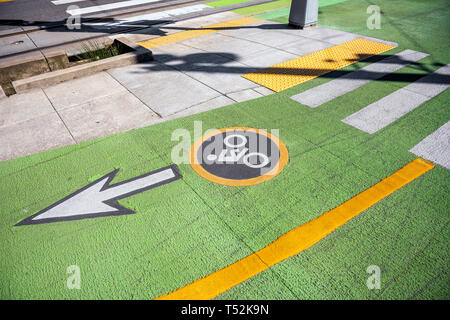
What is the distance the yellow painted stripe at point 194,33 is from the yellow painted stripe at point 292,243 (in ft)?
23.2

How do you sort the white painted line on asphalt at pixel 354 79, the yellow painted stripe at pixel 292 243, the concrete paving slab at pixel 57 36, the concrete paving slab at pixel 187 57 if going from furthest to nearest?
the concrete paving slab at pixel 57 36, the concrete paving slab at pixel 187 57, the white painted line on asphalt at pixel 354 79, the yellow painted stripe at pixel 292 243

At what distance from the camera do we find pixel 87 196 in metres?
3.41

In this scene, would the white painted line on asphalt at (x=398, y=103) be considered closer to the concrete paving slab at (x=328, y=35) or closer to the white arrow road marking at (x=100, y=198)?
the concrete paving slab at (x=328, y=35)

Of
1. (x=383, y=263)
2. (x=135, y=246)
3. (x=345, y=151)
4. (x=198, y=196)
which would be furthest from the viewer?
(x=345, y=151)

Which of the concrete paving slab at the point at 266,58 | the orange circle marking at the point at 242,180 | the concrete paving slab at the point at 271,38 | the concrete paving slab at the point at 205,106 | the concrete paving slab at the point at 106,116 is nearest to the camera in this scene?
the orange circle marking at the point at 242,180

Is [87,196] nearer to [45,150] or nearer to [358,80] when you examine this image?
[45,150]

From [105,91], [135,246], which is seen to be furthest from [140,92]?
[135,246]

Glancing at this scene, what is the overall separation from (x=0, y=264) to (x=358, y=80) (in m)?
6.29

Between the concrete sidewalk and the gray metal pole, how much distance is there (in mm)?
475

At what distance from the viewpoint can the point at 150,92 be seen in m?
5.80

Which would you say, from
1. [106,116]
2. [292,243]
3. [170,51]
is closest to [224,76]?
[170,51]

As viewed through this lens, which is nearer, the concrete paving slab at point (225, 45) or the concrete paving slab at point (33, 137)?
the concrete paving slab at point (33, 137)

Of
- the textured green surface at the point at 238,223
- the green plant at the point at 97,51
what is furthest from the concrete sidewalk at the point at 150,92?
the green plant at the point at 97,51

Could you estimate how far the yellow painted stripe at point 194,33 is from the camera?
27.7ft
